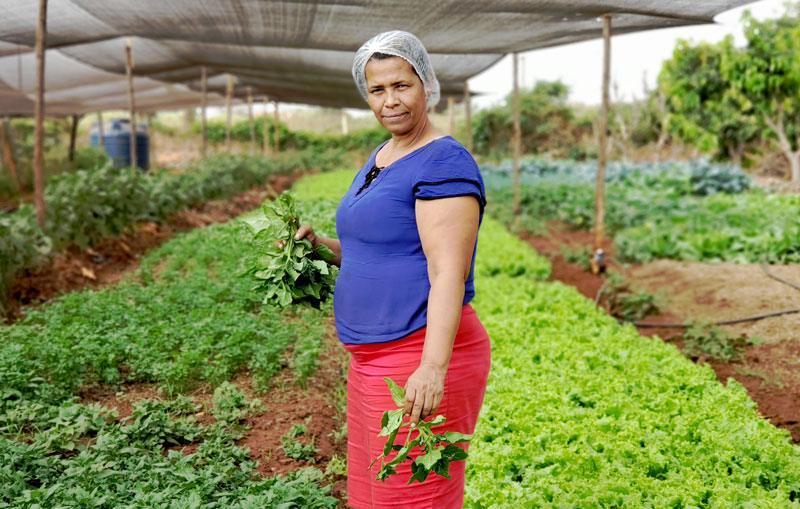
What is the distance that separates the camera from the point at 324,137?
1548 inches

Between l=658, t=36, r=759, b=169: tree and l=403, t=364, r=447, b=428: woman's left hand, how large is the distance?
20345 millimetres

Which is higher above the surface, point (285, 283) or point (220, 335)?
point (285, 283)

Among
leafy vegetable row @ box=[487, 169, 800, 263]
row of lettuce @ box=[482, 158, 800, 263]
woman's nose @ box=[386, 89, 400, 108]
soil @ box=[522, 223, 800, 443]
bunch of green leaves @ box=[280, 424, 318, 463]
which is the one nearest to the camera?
woman's nose @ box=[386, 89, 400, 108]

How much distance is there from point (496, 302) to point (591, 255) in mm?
3560

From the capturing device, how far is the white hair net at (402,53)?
2.04 metres

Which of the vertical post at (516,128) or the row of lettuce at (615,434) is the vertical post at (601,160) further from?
the row of lettuce at (615,434)

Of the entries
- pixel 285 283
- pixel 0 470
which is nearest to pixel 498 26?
pixel 285 283

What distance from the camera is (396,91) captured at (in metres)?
2.09

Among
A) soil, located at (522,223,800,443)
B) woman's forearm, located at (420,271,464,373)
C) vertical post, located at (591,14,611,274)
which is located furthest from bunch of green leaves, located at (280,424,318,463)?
vertical post, located at (591,14,611,274)

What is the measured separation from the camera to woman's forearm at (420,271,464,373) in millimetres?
1913

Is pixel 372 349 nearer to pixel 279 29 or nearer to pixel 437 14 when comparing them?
pixel 437 14

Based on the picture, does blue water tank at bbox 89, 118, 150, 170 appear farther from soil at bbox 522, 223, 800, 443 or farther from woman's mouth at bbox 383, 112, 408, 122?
woman's mouth at bbox 383, 112, 408, 122

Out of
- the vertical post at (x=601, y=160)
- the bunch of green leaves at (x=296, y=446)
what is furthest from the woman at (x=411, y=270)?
the vertical post at (x=601, y=160)

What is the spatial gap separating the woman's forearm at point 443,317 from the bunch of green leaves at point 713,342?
15.9ft
